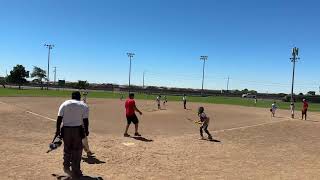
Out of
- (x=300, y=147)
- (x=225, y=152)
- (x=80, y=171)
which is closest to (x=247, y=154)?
(x=225, y=152)

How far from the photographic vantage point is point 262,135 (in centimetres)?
2048

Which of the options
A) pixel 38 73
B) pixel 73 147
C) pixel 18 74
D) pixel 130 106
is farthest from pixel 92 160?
pixel 38 73

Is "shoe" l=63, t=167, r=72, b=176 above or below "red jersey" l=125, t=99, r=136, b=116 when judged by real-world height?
below

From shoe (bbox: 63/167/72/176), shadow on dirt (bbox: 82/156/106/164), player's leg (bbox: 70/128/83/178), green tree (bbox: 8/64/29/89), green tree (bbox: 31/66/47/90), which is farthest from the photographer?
green tree (bbox: 31/66/47/90)

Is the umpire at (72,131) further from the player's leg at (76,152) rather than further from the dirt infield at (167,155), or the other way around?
the dirt infield at (167,155)

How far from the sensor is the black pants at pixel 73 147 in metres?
9.50

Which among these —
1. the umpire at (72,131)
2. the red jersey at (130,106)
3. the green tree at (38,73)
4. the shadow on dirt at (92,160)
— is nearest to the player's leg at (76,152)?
the umpire at (72,131)

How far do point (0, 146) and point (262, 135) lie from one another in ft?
38.3

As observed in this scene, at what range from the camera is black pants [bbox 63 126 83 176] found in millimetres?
9500

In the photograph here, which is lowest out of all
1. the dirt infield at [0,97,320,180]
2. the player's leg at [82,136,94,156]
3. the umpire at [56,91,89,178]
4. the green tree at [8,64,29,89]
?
the dirt infield at [0,97,320,180]

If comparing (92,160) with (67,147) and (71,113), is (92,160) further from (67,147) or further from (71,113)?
(71,113)

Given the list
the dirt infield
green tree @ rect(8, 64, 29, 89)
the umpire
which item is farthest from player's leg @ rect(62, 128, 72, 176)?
green tree @ rect(8, 64, 29, 89)

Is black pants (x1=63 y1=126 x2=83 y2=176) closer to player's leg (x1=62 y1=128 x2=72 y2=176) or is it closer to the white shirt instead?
player's leg (x1=62 y1=128 x2=72 y2=176)

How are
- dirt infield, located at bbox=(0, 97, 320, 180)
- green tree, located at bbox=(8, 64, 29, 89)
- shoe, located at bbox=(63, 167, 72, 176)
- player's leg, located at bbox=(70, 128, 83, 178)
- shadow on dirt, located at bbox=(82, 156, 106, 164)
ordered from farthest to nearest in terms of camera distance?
green tree, located at bbox=(8, 64, 29, 89)
shadow on dirt, located at bbox=(82, 156, 106, 164)
dirt infield, located at bbox=(0, 97, 320, 180)
shoe, located at bbox=(63, 167, 72, 176)
player's leg, located at bbox=(70, 128, 83, 178)
